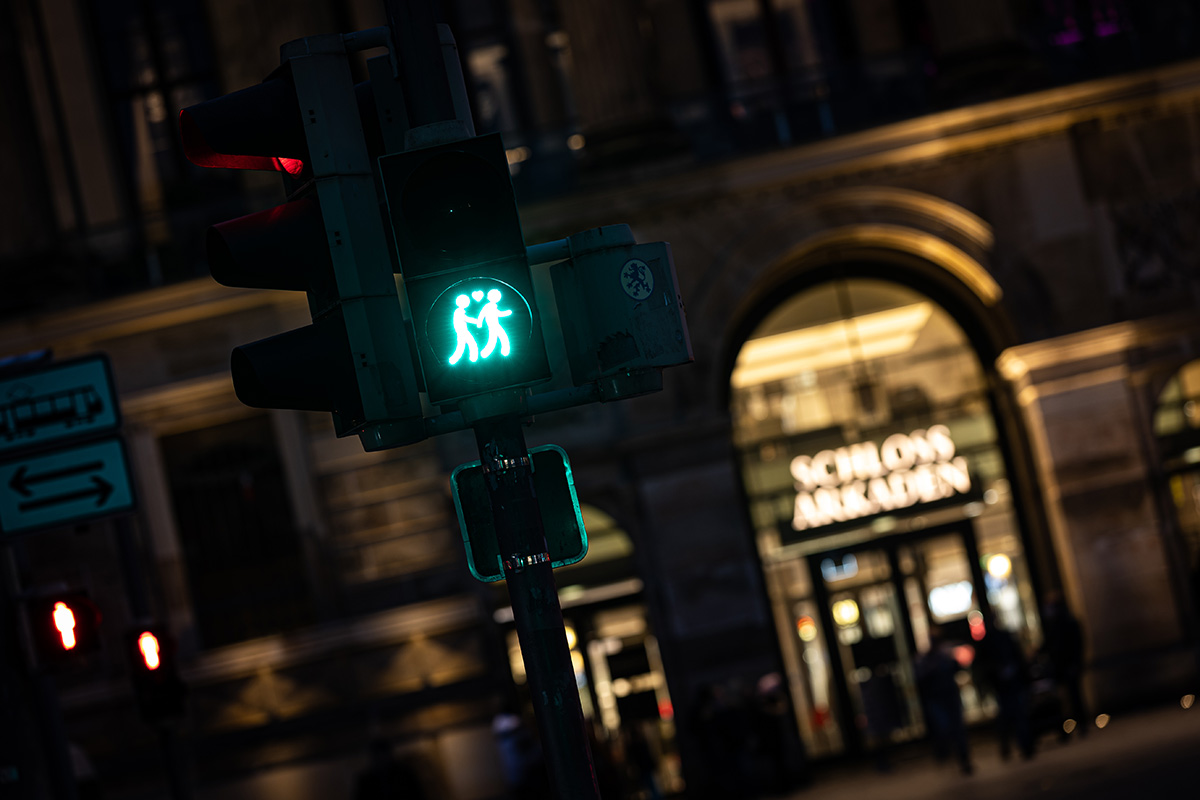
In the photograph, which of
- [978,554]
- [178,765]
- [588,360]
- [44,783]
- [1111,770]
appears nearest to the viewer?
[588,360]

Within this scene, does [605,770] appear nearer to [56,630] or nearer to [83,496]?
[56,630]

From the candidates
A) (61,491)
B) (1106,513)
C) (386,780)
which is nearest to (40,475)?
(61,491)

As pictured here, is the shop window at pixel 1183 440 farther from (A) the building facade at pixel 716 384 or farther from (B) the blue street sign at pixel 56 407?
(B) the blue street sign at pixel 56 407

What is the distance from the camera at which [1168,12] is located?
18656mm

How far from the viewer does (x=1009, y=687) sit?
1691 cm

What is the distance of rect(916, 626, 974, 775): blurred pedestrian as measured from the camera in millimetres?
16516

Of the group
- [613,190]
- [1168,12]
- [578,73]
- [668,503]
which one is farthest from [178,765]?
[1168,12]

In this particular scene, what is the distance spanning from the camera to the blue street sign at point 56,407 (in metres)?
9.07

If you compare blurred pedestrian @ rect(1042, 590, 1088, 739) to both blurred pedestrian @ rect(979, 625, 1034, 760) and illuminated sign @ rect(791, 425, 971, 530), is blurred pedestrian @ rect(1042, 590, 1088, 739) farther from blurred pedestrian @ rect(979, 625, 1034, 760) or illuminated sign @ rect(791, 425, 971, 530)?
illuminated sign @ rect(791, 425, 971, 530)

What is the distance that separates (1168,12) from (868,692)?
9.72m

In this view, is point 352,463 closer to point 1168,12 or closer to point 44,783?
point 44,783

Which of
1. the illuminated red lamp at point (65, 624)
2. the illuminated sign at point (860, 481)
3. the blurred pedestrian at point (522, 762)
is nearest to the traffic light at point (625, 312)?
the illuminated red lamp at point (65, 624)

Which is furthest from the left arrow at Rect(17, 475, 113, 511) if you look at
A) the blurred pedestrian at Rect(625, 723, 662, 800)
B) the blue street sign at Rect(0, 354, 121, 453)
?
the blurred pedestrian at Rect(625, 723, 662, 800)

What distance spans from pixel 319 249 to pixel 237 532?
14.6 m
